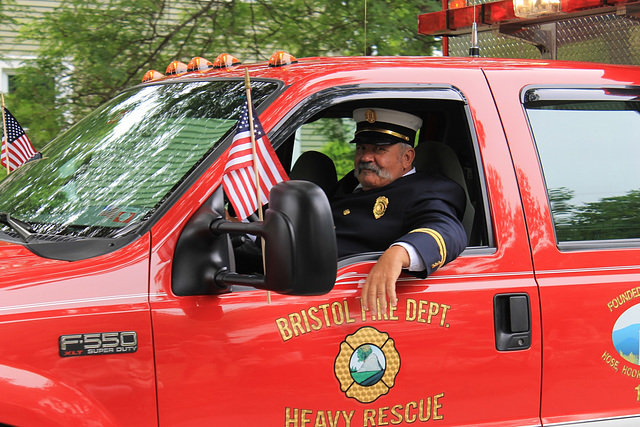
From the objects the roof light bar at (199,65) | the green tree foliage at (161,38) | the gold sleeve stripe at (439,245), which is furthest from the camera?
the green tree foliage at (161,38)

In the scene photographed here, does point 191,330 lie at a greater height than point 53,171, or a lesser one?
lesser

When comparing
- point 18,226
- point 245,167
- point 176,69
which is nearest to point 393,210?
point 245,167

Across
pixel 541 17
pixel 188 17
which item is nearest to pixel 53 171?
pixel 541 17

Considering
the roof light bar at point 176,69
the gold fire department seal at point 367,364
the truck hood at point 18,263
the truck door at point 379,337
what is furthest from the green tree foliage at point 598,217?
the truck hood at point 18,263

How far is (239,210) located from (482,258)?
34.9 inches

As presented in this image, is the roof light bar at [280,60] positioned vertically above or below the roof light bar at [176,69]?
above

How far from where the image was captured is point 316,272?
220 cm

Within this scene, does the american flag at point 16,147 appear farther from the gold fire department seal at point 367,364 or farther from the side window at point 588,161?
the side window at point 588,161

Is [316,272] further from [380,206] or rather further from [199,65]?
[199,65]

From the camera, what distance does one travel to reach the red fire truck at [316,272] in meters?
2.33

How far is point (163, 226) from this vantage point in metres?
2.49

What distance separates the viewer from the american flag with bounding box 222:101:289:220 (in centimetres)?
245

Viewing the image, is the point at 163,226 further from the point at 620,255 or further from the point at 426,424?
the point at 620,255

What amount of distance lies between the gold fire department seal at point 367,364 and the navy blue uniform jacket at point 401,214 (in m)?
0.34
